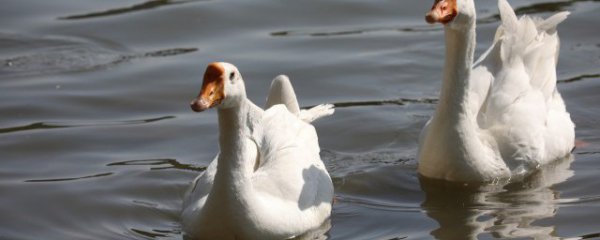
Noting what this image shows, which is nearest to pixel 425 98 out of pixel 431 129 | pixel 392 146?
pixel 392 146

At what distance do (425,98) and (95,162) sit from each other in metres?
3.39

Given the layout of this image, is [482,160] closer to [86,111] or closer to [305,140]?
[305,140]

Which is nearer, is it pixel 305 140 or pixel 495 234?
pixel 495 234

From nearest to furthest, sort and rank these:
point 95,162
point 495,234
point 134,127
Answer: point 495,234, point 95,162, point 134,127

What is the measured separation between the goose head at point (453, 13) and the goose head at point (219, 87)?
165 centimetres

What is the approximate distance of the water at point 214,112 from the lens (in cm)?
907

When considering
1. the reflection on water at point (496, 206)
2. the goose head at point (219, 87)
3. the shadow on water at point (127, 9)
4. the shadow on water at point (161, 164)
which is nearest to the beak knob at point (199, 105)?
the goose head at point (219, 87)

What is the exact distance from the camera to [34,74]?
1261 centimetres

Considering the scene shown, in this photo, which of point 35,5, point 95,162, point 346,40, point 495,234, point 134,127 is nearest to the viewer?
point 495,234

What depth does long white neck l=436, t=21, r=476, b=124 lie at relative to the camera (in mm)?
9352

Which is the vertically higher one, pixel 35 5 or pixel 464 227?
pixel 35 5

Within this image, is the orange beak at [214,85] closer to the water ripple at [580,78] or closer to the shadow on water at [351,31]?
the water ripple at [580,78]

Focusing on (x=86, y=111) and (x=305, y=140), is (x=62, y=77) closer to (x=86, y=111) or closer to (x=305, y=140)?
(x=86, y=111)

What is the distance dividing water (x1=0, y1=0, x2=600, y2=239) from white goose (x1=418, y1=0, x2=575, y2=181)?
187mm
